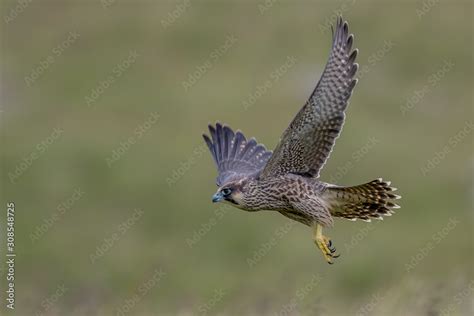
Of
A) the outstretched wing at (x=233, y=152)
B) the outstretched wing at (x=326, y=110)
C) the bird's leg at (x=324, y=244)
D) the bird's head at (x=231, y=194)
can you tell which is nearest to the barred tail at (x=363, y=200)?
the bird's leg at (x=324, y=244)

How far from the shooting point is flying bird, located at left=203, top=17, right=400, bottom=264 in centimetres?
956

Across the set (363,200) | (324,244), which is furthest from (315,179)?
(324,244)

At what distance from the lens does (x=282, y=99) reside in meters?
27.8

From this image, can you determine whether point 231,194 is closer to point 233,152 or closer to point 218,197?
point 218,197

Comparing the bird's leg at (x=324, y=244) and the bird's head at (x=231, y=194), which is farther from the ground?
the bird's leg at (x=324, y=244)

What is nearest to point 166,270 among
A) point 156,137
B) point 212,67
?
point 156,137

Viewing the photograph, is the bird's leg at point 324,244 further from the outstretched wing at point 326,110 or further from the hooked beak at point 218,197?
the hooked beak at point 218,197

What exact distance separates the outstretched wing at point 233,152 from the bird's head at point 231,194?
1.24 m

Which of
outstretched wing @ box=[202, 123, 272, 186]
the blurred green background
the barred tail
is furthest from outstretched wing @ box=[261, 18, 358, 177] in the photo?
outstretched wing @ box=[202, 123, 272, 186]

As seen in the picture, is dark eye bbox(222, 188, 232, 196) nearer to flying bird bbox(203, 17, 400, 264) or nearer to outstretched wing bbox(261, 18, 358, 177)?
flying bird bbox(203, 17, 400, 264)

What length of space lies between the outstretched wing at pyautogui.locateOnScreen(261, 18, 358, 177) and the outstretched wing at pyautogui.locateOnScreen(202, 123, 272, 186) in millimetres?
1557

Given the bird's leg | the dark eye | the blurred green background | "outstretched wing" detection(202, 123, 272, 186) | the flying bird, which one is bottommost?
the blurred green background

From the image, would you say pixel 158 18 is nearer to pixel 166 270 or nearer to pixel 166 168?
pixel 166 168

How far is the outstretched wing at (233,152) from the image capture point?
11477mm
